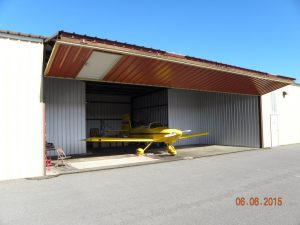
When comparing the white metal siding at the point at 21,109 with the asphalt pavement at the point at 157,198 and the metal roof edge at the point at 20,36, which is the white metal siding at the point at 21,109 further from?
the asphalt pavement at the point at 157,198

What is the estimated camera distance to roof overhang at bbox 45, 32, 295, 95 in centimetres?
723

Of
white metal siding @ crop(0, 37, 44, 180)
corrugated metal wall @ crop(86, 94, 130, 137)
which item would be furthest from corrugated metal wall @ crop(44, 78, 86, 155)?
corrugated metal wall @ crop(86, 94, 130, 137)

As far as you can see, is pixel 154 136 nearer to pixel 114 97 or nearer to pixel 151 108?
pixel 151 108

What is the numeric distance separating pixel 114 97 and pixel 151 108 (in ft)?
14.7

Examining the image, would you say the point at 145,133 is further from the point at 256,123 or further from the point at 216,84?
the point at 256,123

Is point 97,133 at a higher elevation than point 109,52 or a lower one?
lower

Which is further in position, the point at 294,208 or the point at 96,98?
the point at 96,98

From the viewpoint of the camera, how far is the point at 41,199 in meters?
5.15

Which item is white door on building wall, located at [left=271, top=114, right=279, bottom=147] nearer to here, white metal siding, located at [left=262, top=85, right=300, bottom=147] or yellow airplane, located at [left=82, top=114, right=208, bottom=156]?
white metal siding, located at [left=262, top=85, right=300, bottom=147]

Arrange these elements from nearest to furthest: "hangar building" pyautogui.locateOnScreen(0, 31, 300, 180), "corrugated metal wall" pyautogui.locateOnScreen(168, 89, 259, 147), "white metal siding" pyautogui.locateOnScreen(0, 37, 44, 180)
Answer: "white metal siding" pyautogui.locateOnScreen(0, 37, 44, 180) < "hangar building" pyautogui.locateOnScreen(0, 31, 300, 180) < "corrugated metal wall" pyautogui.locateOnScreen(168, 89, 259, 147)

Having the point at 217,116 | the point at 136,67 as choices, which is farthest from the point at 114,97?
the point at 136,67

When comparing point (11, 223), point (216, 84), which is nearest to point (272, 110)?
point (216, 84)

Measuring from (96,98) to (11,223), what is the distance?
57.6 feet

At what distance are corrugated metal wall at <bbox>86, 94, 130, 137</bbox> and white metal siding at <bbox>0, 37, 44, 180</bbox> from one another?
41.5ft
